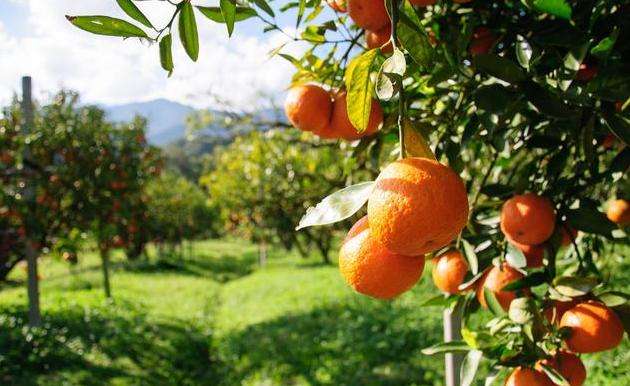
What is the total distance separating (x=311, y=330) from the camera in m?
7.31

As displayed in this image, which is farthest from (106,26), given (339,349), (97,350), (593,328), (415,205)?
(97,350)

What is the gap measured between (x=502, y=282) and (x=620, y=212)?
79cm

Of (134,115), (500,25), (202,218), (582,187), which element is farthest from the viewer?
(202,218)

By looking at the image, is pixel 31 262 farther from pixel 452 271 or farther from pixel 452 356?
pixel 452 271

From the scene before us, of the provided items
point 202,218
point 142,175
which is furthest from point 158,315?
point 202,218

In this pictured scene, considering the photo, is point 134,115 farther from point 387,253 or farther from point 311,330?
point 387,253

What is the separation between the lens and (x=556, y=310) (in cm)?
117

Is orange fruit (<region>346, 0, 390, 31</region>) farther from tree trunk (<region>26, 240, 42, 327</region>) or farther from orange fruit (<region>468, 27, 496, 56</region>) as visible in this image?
tree trunk (<region>26, 240, 42, 327</region>)

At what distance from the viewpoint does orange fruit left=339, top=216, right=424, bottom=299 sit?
2.27ft

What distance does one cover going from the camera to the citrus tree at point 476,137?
0.62 meters

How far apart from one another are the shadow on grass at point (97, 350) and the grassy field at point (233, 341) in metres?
0.01

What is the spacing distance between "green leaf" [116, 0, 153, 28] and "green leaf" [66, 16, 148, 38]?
0.01 meters

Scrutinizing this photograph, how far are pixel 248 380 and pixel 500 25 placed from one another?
504 centimetres

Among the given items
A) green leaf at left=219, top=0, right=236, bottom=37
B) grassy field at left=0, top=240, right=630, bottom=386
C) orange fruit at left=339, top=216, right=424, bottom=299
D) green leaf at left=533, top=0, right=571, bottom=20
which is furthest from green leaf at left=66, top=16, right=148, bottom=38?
grassy field at left=0, top=240, right=630, bottom=386
